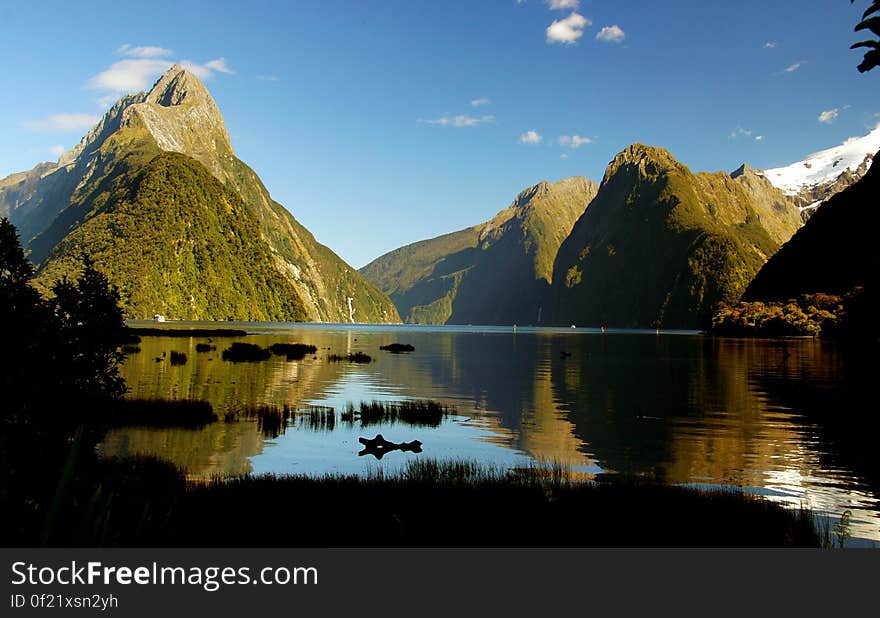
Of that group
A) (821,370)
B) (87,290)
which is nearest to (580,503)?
(87,290)

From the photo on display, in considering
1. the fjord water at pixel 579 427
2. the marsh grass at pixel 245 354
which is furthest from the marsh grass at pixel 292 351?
the fjord water at pixel 579 427

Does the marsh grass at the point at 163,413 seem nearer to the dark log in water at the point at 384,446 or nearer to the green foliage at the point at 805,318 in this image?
the dark log in water at the point at 384,446

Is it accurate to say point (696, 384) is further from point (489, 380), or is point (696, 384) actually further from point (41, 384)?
point (41, 384)

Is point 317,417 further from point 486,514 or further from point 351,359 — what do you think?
point 351,359

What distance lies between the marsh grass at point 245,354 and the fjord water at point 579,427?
6.01 metres

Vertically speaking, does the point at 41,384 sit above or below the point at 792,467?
above

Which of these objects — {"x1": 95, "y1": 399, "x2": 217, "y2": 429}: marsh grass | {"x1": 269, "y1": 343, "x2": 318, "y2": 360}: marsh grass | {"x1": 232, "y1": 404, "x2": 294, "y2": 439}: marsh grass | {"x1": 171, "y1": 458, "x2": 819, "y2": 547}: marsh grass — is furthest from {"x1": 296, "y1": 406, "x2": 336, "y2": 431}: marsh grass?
{"x1": 269, "y1": 343, "x2": 318, "y2": 360}: marsh grass

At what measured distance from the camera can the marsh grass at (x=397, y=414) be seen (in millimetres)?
37594

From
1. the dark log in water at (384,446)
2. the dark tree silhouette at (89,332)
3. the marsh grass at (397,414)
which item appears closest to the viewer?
the dark tree silhouette at (89,332)

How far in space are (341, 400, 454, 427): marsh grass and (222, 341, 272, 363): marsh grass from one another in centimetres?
Result: 4221

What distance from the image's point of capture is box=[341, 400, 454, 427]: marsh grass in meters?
37.6
